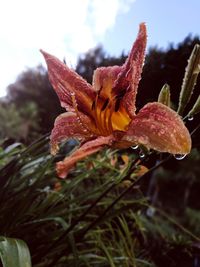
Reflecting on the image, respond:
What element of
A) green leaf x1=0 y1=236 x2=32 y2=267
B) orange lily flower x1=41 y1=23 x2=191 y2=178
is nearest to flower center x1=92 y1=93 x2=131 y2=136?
orange lily flower x1=41 y1=23 x2=191 y2=178

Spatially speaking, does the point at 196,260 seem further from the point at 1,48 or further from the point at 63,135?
the point at 1,48

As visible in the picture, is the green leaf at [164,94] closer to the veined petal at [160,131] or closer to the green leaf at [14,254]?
the veined petal at [160,131]

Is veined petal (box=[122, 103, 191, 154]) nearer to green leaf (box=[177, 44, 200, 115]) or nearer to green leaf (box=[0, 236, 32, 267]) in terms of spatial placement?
green leaf (box=[177, 44, 200, 115])

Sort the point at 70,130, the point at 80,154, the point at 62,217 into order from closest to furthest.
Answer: the point at 80,154 → the point at 70,130 → the point at 62,217

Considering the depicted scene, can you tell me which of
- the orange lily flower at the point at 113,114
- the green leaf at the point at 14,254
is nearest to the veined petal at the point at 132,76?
the orange lily flower at the point at 113,114

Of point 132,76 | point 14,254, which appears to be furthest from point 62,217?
point 132,76

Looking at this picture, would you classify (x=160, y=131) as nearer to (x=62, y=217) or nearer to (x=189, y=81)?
(x=189, y=81)

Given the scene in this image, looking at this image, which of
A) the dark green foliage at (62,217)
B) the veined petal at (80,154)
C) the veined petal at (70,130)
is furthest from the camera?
the dark green foliage at (62,217)
